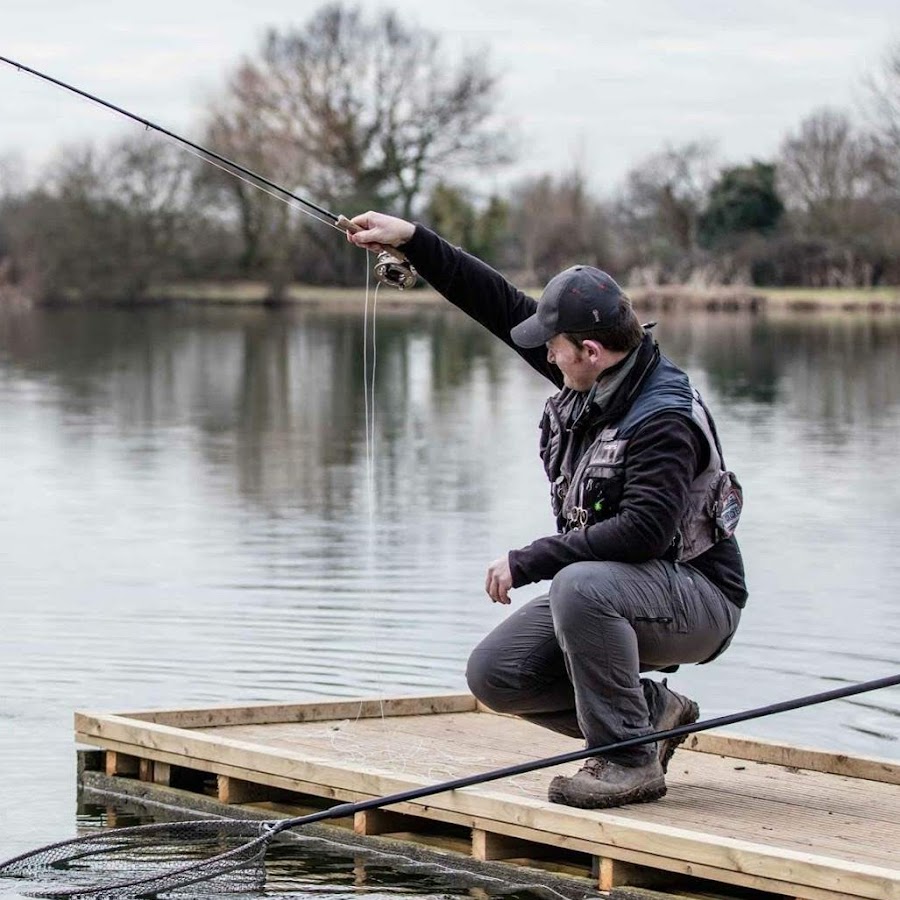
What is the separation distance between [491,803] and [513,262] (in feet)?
210

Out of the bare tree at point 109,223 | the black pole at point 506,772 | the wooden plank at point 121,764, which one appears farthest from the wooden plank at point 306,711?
the bare tree at point 109,223

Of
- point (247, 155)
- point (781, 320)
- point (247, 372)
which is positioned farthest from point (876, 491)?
point (247, 155)

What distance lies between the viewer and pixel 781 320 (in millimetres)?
50531

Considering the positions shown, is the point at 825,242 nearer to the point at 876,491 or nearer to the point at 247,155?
the point at 247,155

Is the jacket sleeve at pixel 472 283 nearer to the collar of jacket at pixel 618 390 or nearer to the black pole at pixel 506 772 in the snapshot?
the collar of jacket at pixel 618 390

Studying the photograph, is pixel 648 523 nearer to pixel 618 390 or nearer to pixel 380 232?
pixel 618 390

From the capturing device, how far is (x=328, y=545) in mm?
11734

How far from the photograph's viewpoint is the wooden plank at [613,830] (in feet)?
15.5

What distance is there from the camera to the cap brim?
5.53 meters

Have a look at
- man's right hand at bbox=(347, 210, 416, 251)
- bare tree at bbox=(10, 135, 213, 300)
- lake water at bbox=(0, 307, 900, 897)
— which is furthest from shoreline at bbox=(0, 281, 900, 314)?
man's right hand at bbox=(347, 210, 416, 251)

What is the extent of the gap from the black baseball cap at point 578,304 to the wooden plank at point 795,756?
1.55 m

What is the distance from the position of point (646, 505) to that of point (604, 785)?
77 cm

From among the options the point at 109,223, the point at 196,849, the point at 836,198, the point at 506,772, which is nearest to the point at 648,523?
the point at 506,772

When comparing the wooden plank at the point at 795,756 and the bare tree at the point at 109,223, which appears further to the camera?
the bare tree at the point at 109,223
